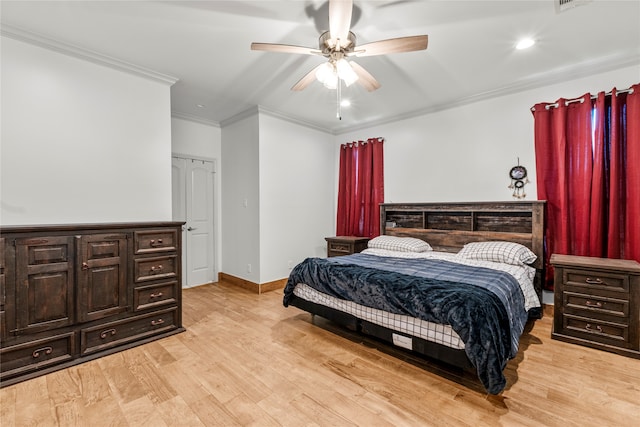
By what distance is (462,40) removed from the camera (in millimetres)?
2521

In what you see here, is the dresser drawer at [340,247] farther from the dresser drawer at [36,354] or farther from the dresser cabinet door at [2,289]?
the dresser cabinet door at [2,289]

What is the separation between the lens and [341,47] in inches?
83.4

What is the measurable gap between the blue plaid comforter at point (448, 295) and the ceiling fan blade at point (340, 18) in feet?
6.27

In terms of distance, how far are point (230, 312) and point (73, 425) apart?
1.85 m

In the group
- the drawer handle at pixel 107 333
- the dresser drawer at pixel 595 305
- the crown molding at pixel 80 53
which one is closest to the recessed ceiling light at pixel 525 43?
the dresser drawer at pixel 595 305

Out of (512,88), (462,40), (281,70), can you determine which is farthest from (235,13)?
(512,88)

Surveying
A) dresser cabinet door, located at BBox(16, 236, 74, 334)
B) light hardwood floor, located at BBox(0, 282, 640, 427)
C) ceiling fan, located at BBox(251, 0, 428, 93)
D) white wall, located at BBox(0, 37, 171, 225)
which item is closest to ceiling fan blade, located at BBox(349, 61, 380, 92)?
ceiling fan, located at BBox(251, 0, 428, 93)

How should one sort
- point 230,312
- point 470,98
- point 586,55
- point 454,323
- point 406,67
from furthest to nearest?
point 470,98 → point 230,312 → point 406,67 → point 586,55 → point 454,323

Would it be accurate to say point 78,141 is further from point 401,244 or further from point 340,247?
point 401,244

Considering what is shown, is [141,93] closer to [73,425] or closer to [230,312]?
[230,312]

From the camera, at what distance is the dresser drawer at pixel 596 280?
2.42 m

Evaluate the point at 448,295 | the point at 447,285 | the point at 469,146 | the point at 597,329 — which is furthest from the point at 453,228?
the point at 448,295

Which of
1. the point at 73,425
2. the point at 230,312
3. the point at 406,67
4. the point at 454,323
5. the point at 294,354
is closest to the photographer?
the point at 73,425

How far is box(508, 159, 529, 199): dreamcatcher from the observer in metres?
3.44
